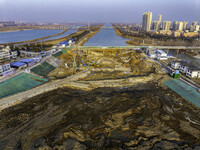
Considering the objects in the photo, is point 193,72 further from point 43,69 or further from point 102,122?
point 43,69

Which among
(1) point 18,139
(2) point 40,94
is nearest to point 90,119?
(1) point 18,139

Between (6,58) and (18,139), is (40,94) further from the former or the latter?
(6,58)

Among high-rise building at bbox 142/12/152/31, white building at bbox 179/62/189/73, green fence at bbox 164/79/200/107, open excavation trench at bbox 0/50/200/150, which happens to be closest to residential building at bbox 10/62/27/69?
open excavation trench at bbox 0/50/200/150

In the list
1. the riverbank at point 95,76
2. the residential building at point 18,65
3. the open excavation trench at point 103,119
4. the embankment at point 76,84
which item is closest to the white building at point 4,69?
the residential building at point 18,65

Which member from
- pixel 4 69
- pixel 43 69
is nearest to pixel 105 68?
pixel 43 69

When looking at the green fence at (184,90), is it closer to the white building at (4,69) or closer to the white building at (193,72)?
the white building at (193,72)

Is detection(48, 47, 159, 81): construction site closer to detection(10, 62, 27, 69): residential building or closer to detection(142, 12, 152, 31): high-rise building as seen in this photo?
detection(10, 62, 27, 69): residential building
